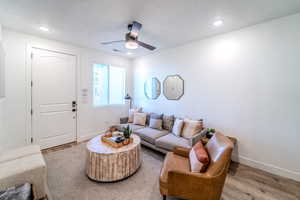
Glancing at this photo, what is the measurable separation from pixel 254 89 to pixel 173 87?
6.12ft

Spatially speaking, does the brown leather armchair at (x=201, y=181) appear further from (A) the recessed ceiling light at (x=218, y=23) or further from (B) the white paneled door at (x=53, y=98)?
(B) the white paneled door at (x=53, y=98)

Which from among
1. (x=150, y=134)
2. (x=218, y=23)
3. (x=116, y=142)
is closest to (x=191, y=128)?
(x=150, y=134)

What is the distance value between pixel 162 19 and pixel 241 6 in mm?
1202

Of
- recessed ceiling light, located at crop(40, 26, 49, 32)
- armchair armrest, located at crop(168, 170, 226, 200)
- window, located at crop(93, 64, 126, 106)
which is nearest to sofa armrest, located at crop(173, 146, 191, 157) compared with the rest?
armchair armrest, located at crop(168, 170, 226, 200)

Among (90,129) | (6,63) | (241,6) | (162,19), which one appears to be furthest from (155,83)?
(6,63)

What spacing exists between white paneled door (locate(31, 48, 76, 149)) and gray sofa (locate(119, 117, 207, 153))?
1879 mm

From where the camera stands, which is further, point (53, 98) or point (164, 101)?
point (164, 101)

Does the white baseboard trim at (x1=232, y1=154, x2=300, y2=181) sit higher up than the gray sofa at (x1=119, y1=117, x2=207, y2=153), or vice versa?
the gray sofa at (x1=119, y1=117, x2=207, y2=153)

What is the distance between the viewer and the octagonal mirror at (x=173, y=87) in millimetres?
3688

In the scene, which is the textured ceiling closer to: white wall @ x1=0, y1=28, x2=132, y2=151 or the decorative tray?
white wall @ x1=0, y1=28, x2=132, y2=151

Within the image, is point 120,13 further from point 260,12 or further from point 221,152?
point 221,152

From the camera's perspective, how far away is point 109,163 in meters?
2.05

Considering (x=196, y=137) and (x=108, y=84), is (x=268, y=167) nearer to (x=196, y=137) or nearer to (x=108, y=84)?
(x=196, y=137)

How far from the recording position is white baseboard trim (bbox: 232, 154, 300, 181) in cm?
222
